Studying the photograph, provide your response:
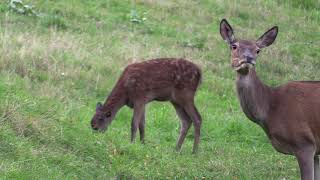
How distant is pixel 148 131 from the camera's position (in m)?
12.9

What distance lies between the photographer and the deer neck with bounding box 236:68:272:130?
30.7ft

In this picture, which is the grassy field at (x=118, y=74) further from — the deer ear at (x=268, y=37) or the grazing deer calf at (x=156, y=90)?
the deer ear at (x=268, y=37)

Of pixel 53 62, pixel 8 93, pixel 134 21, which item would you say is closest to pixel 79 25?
pixel 134 21

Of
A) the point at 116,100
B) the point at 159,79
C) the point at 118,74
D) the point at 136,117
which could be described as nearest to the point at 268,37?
the point at 159,79

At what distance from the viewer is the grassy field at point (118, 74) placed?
9281 mm

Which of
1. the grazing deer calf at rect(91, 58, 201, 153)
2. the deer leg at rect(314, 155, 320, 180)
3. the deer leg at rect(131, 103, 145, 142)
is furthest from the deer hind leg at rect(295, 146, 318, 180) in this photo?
the deer leg at rect(131, 103, 145, 142)

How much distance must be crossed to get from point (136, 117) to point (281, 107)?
9.72 feet

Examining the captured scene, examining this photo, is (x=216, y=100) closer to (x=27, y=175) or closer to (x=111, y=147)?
(x=111, y=147)

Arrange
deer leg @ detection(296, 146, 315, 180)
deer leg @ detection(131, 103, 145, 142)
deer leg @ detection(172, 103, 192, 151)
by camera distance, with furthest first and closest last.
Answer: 1. deer leg @ detection(172, 103, 192, 151)
2. deer leg @ detection(131, 103, 145, 142)
3. deer leg @ detection(296, 146, 315, 180)

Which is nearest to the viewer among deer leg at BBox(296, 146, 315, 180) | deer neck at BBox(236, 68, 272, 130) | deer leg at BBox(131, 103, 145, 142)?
deer leg at BBox(296, 146, 315, 180)

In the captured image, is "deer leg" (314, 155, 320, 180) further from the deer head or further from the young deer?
the deer head

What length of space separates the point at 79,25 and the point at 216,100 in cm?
458

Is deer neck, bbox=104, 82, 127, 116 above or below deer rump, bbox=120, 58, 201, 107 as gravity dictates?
below

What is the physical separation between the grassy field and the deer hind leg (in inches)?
52.5
